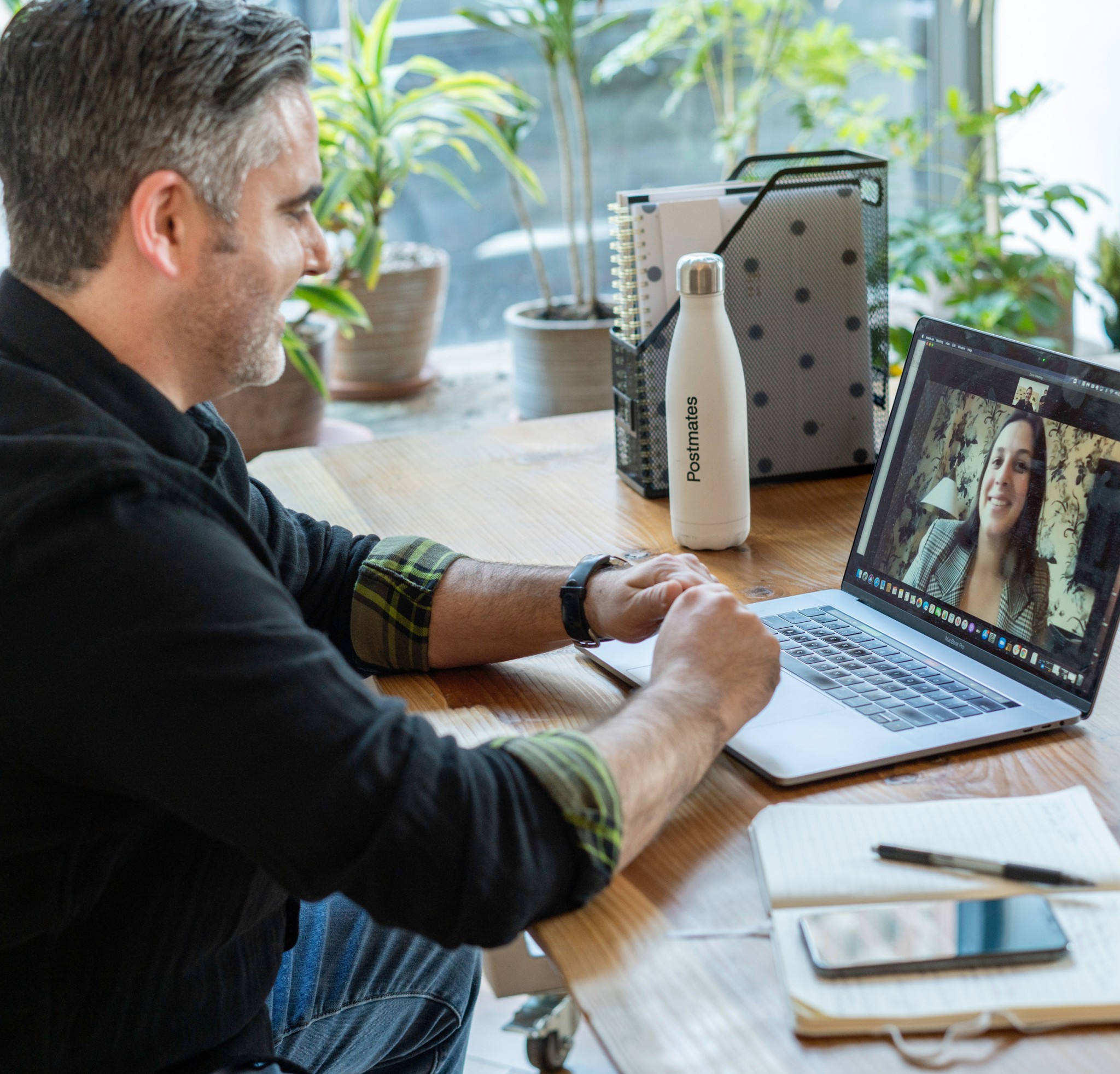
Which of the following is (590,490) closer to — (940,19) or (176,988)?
(176,988)

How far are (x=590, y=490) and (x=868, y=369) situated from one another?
1.16 feet

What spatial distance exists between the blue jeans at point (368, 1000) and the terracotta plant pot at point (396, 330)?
92.0 inches

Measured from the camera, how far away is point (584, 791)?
73cm

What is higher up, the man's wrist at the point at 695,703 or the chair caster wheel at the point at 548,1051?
the man's wrist at the point at 695,703

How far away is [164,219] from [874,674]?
0.62 m

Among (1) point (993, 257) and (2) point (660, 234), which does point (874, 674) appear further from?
(1) point (993, 257)

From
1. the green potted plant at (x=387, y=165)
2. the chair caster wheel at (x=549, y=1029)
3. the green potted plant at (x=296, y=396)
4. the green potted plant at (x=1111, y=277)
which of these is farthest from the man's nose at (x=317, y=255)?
the green potted plant at (x=1111, y=277)

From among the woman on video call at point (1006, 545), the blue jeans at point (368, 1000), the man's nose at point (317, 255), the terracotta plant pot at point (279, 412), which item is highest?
the man's nose at point (317, 255)

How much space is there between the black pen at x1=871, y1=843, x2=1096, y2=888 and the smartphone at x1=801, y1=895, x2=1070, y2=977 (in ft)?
0.05

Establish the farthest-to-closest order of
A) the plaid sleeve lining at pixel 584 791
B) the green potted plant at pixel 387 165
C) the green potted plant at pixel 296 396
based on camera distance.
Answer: the green potted plant at pixel 387 165, the green potted plant at pixel 296 396, the plaid sleeve lining at pixel 584 791

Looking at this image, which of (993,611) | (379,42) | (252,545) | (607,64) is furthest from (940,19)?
(252,545)

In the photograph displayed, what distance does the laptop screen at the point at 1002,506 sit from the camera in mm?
861

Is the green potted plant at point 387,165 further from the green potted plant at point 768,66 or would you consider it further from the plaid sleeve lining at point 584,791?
the plaid sleeve lining at point 584,791

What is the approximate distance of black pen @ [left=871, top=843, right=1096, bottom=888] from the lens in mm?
689
